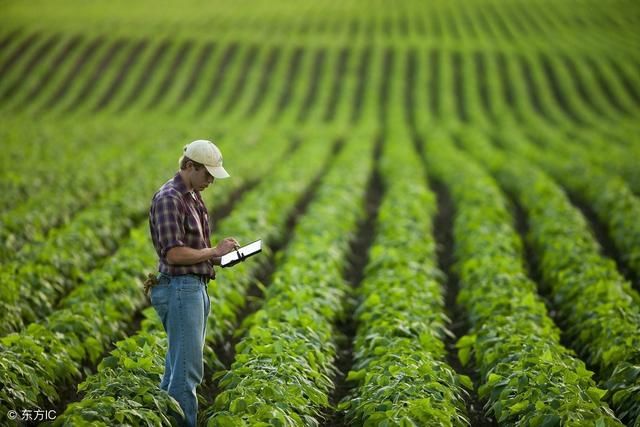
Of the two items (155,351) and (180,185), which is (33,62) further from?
(180,185)

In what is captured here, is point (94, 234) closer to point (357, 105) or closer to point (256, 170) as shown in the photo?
point (256, 170)

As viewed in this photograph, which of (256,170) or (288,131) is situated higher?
(288,131)

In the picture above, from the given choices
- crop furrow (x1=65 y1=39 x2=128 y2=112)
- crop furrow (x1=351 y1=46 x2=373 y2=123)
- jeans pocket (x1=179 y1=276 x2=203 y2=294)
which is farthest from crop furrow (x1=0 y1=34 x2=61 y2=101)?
jeans pocket (x1=179 y1=276 x2=203 y2=294)

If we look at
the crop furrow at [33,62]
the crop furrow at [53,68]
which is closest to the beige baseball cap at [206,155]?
the crop furrow at [53,68]

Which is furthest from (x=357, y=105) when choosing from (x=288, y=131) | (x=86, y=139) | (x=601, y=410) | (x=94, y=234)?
(x=601, y=410)

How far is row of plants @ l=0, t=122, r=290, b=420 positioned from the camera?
19.7ft

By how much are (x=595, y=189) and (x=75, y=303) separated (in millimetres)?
14173

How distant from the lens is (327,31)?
206 feet

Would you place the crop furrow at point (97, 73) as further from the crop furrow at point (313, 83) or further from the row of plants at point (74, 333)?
the row of plants at point (74, 333)

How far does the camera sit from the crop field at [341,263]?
19.5 ft

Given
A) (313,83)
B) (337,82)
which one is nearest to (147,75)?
(313,83)

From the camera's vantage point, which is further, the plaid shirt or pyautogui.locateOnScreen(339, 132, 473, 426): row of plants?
pyautogui.locateOnScreen(339, 132, 473, 426): row of plants

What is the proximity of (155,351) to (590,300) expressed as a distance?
18.9ft

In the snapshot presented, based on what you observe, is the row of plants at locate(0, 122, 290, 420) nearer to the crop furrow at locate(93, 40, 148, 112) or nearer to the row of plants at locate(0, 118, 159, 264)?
the row of plants at locate(0, 118, 159, 264)
